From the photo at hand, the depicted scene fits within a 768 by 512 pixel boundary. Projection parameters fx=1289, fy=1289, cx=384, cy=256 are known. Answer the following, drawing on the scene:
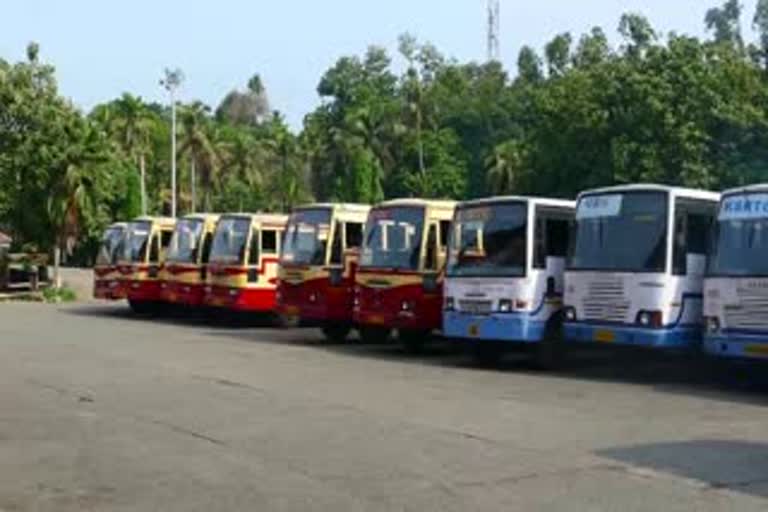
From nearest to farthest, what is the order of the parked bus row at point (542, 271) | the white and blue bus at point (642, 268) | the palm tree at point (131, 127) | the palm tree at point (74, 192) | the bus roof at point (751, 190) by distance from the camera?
the bus roof at point (751, 190)
the parked bus row at point (542, 271)
the white and blue bus at point (642, 268)
the palm tree at point (74, 192)
the palm tree at point (131, 127)

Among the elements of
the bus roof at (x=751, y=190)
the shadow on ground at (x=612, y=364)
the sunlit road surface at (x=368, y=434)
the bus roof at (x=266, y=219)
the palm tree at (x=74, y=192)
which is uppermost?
the palm tree at (x=74, y=192)

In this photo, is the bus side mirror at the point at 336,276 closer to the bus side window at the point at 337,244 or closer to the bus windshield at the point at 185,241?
the bus side window at the point at 337,244

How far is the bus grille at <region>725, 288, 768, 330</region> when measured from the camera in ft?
53.9

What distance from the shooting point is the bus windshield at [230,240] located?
28.8m

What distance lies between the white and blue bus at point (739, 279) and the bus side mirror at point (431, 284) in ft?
18.4

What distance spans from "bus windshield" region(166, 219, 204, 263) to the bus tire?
7.14m

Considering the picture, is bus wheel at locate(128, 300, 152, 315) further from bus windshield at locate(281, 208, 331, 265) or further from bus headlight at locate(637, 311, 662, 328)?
bus headlight at locate(637, 311, 662, 328)

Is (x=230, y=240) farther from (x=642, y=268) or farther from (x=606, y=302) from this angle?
(x=642, y=268)

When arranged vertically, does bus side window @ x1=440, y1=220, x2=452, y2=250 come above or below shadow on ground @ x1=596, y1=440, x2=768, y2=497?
above

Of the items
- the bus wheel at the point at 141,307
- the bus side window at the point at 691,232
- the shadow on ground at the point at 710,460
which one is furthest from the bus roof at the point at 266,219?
the shadow on ground at the point at 710,460

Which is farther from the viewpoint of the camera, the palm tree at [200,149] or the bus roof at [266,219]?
the palm tree at [200,149]

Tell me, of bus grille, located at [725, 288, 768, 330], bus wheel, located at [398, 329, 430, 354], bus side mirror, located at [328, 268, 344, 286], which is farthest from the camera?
bus side mirror, located at [328, 268, 344, 286]

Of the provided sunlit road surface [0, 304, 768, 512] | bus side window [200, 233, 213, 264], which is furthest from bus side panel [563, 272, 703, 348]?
bus side window [200, 233, 213, 264]

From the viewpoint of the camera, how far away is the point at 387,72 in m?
99.7
